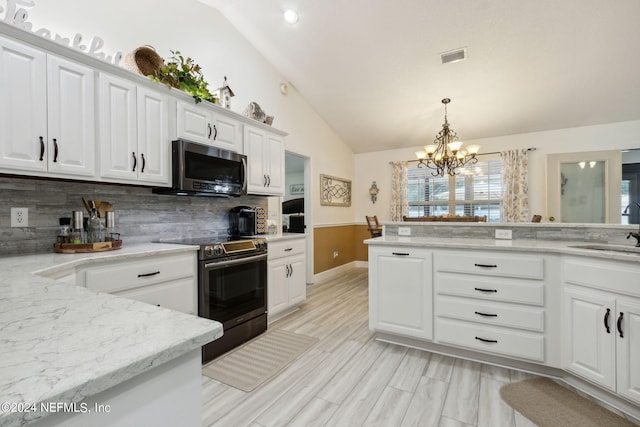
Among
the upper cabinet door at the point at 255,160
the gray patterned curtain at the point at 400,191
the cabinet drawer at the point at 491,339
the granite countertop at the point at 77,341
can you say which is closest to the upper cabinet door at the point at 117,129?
the upper cabinet door at the point at 255,160

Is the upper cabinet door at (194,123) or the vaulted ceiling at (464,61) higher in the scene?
the vaulted ceiling at (464,61)

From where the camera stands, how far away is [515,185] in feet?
17.4

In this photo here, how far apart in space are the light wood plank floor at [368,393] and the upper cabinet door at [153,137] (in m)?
1.58

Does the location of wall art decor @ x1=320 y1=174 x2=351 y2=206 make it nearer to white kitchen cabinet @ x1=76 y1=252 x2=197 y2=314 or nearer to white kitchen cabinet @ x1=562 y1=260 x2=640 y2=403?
white kitchen cabinet @ x1=76 y1=252 x2=197 y2=314

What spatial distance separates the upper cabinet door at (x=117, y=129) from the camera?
207cm

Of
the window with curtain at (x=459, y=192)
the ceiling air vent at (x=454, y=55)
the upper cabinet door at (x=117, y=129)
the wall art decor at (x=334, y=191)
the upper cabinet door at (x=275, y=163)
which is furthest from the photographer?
the window with curtain at (x=459, y=192)

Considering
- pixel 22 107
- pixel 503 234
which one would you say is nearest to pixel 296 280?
pixel 503 234

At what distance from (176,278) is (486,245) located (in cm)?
235

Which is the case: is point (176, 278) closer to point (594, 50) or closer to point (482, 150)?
point (594, 50)

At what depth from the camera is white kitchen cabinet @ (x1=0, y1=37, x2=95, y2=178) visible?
165 centimetres

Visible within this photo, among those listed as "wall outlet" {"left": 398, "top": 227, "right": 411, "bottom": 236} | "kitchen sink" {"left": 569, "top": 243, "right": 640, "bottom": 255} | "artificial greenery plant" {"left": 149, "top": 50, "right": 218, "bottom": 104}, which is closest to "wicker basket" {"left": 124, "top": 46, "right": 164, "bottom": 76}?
"artificial greenery plant" {"left": 149, "top": 50, "right": 218, "bottom": 104}

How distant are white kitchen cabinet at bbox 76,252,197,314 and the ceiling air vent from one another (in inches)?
149

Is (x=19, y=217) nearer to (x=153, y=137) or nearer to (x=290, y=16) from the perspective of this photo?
(x=153, y=137)

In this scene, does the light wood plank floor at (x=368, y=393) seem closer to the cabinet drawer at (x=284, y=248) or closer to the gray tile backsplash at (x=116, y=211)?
the cabinet drawer at (x=284, y=248)
